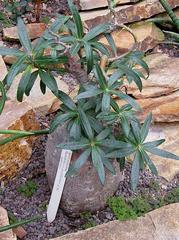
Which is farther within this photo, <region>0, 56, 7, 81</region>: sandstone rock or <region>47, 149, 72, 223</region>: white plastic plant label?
<region>0, 56, 7, 81</region>: sandstone rock

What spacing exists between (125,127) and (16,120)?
750 millimetres

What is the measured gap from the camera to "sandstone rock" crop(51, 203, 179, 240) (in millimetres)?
2131

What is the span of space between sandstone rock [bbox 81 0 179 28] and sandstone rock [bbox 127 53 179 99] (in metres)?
0.34

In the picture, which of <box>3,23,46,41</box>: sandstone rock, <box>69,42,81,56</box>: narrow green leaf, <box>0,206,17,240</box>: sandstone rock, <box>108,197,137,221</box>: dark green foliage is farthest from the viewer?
<box>3,23,46,41</box>: sandstone rock

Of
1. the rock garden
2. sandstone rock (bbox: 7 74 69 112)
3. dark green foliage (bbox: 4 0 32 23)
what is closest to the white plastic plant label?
the rock garden

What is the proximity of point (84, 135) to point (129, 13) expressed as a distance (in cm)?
147

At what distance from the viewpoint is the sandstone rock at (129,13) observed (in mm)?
3072

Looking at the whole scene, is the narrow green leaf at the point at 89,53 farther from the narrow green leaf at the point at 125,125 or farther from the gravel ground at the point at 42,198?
the gravel ground at the point at 42,198

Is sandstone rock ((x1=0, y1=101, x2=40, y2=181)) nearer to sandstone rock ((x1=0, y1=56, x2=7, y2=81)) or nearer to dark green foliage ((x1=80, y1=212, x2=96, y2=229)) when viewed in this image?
sandstone rock ((x1=0, y1=56, x2=7, y2=81))

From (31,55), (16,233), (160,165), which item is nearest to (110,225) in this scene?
(16,233)

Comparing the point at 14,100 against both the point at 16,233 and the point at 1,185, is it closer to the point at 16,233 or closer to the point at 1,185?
the point at 1,185

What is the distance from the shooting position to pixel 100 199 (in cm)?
227

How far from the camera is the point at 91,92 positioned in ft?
6.00

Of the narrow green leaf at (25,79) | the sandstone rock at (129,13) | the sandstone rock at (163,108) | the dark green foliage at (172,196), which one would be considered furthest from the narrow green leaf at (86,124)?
the sandstone rock at (129,13)
